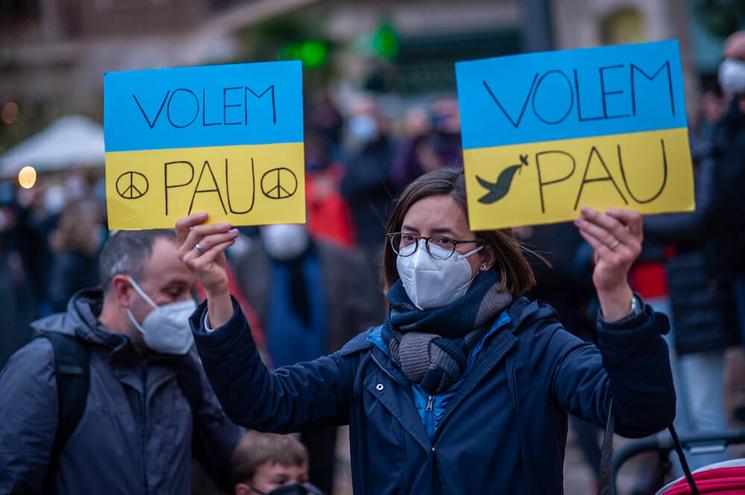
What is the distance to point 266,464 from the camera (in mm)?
4336

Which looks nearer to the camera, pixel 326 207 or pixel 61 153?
pixel 326 207

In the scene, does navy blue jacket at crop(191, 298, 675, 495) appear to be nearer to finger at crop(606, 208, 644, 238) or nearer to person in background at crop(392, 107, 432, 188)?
finger at crop(606, 208, 644, 238)

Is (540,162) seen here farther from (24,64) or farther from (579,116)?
(24,64)

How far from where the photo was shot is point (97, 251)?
973 centimetres

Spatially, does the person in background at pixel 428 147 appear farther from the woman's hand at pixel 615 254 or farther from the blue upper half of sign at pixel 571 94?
the woman's hand at pixel 615 254

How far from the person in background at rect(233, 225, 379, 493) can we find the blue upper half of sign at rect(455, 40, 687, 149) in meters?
4.13

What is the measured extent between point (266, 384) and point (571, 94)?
107cm

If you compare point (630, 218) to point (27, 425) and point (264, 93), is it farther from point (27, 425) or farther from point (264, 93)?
point (27, 425)

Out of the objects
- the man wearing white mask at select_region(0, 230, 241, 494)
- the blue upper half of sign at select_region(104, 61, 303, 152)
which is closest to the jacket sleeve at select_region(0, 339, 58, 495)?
the man wearing white mask at select_region(0, 230, 241, 494)

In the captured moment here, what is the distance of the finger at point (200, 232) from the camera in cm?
313

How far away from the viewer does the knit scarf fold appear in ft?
10.1

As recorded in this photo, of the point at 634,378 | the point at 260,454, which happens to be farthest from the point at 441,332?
the point at 260,454

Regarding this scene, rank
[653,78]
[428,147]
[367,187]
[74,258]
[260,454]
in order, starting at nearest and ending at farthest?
1. [653,78]
2. [260,454]
3. [74,258]
4. [428,147]
5. [367,187]

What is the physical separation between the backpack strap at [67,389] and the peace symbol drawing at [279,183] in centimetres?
90
